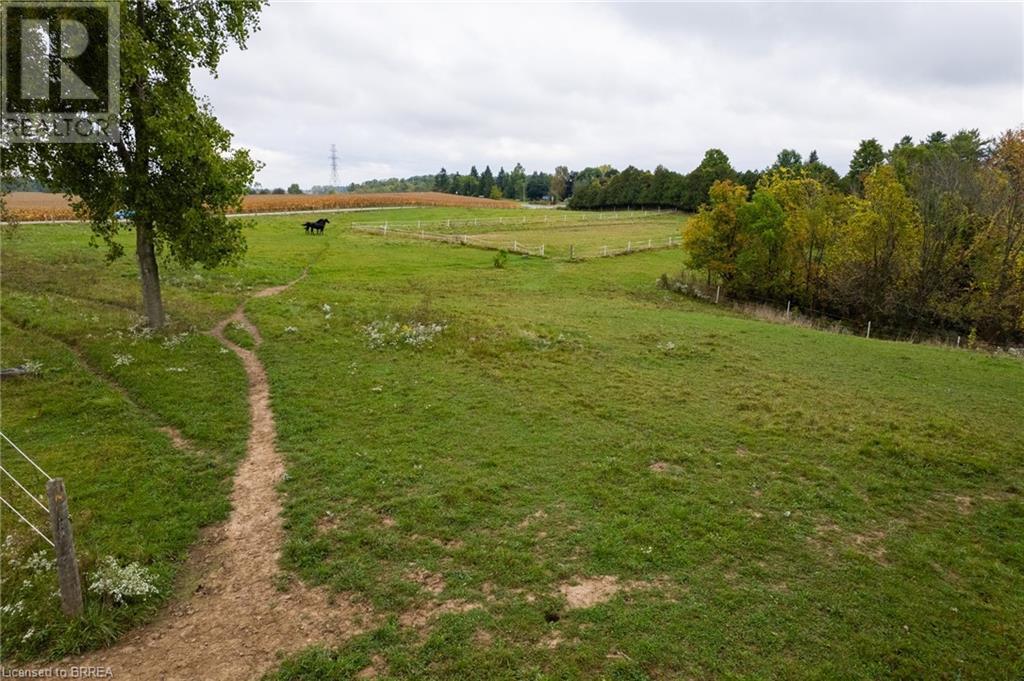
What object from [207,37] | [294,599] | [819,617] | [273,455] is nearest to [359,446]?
[273,455]

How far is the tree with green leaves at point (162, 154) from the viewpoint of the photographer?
1681cm

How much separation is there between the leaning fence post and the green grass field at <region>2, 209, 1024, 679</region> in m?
0.29

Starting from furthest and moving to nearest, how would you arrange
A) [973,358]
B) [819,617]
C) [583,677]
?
1. [973,358]
2. [819,617]
3. [583,677]

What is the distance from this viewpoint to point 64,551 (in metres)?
7.43

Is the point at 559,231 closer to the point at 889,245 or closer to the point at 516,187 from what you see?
the point at 889,245

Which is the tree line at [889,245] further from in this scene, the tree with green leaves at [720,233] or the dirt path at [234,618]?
the dirt path at [234,618]

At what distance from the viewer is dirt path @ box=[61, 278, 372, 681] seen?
7.14 meters

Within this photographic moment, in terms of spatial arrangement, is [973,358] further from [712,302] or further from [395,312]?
[395,312]

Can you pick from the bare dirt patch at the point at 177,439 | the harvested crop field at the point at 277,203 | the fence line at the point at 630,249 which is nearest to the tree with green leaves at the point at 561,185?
the harvested crop field at the point at 277,203

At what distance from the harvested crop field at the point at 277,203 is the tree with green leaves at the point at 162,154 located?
17.9m

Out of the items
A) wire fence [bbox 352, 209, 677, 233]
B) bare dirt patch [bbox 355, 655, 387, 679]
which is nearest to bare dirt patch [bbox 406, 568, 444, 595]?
bare dirt patch [bbox 355, 655, 387, 679]

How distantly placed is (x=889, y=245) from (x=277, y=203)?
238 ft

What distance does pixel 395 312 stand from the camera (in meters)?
26.4

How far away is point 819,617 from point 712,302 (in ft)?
113
